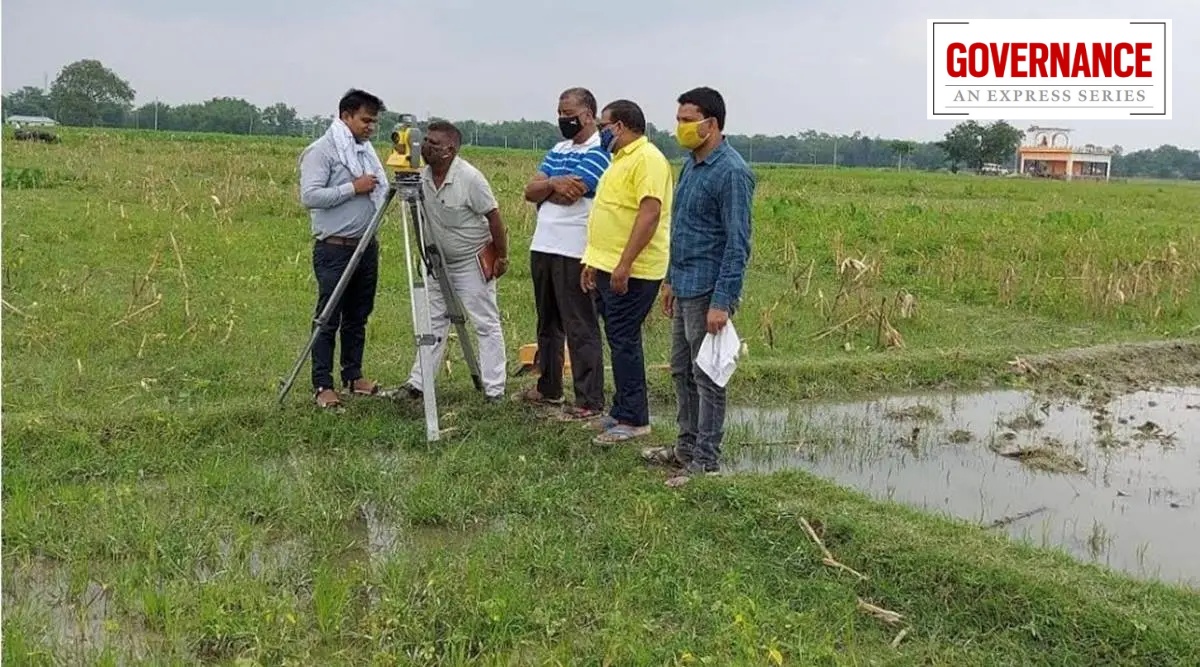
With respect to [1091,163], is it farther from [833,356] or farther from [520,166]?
[833,356]

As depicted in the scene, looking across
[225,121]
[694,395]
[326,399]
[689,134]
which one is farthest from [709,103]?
[225,121]

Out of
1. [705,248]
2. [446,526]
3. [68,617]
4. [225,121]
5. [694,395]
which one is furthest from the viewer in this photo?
[225,121]

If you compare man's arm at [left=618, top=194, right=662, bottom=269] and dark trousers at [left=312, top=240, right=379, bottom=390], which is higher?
man's arm at [left=618, top=194, right=662, bottom=269]

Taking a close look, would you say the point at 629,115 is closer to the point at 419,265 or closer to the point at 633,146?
the point at 633,146

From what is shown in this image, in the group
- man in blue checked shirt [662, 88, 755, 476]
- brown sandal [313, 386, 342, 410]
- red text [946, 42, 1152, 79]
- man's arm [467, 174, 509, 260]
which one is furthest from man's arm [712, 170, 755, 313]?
red text [946, 42, 1152, 79]

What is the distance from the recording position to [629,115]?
4590 millimetres

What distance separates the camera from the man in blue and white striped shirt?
503cm

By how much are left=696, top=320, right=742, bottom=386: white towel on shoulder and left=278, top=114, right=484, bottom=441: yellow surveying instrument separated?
1.42 m

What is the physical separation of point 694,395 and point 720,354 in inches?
21.0

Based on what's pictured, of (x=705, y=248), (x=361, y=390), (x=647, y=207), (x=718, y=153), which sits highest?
(x=718, y=153)

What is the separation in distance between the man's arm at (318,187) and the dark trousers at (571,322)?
101cm

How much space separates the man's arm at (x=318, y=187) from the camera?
508cm

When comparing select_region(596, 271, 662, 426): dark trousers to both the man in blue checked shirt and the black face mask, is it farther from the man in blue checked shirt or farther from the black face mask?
the black face mask

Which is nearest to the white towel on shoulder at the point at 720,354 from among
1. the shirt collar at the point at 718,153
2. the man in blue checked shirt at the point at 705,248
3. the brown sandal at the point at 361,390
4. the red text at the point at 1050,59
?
the man in blue checked shirt at the point at 705,248
